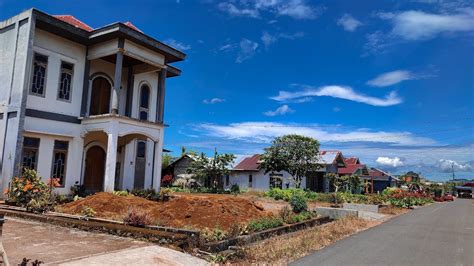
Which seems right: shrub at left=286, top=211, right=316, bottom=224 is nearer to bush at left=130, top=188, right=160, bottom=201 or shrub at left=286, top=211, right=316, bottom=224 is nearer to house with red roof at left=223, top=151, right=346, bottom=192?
bush at left=130, top=188, right=160, bottom=201

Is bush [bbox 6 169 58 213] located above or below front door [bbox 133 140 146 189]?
below

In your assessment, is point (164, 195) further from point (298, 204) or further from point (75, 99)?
point (298, 204)

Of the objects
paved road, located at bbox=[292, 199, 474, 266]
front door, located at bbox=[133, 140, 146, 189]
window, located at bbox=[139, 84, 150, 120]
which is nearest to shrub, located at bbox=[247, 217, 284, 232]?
paved road, located at bbox=[292, 199, 474, 266]

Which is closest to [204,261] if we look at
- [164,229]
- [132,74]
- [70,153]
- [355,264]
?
[164,229]

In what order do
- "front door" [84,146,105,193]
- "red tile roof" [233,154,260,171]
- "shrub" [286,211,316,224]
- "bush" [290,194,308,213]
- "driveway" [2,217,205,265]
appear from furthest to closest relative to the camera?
"red tile roof" [233,154,260,171] < "front door" [84,146,105,193] < "bush" [290,194,308,213] < "shrub" [286,211,316,224] < "driveway" [2,217,205,265]

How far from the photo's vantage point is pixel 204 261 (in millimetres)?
8164

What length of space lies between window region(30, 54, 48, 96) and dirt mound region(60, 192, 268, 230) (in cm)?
606

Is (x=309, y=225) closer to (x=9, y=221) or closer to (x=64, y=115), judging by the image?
(x=9, y=221)

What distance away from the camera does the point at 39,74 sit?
1722 cm

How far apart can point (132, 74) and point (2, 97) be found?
6734 millimetres

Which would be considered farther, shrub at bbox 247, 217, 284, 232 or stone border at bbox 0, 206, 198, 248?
shrub at bbox 247, 217, 284, 232

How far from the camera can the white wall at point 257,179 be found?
40.5 metres

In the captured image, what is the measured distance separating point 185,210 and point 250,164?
30.0m

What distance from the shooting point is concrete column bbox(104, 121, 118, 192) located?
17.1 meters
